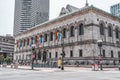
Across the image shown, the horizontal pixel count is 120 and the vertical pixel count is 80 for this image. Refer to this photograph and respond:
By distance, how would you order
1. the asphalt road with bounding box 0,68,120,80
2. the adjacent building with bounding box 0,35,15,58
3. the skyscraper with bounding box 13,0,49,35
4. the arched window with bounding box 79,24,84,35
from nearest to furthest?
the asphalt road with bounding box 0,68,120,80 → the arched window with bounding box 79,24,84,35 → the adjacent building with bounding box 0,35,15,58 → the skyscraper with bounding box 13,0,49,35

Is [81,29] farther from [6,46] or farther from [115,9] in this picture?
[115,9]

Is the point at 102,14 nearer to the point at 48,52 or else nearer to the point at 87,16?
the point at 87,16

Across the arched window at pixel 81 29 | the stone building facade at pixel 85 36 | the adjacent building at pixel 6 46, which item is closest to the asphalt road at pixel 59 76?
the stone building facade at pixel 85 36

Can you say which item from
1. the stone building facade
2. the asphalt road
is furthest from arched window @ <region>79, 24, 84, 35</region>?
the asphalt road

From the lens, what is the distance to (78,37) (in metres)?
38.1

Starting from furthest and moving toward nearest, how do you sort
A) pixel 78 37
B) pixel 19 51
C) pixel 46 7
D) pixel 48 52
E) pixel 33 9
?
1. pixel 46 7
2. pixel 33 9
3. pixel 19 51
4. pixel 48 52
5. pixel 78 37

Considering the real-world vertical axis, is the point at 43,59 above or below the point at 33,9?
below

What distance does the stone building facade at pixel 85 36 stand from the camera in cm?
3544

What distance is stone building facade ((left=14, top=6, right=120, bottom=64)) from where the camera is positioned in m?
35.4

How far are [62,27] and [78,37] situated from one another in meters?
6.02

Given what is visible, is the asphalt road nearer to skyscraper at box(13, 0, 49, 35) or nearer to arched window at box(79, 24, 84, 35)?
arched window at box(79, 24, 84, 35)

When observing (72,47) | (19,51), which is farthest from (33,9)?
(72,47)

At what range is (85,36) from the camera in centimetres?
3628

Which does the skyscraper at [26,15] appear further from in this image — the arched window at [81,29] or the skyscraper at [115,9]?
the arched window at [81,29]
